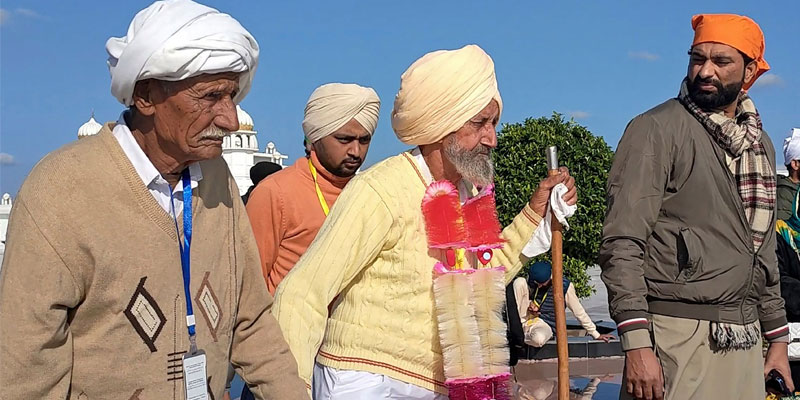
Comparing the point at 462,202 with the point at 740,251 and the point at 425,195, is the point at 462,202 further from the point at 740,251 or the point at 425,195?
the point at 740,251

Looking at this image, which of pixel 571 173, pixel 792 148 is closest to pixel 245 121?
pixel 571 173

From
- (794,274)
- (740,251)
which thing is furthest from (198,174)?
(794,274)

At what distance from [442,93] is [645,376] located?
1.35 meters

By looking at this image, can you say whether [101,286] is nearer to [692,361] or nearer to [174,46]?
[174,46]

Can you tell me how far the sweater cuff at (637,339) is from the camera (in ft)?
10.8

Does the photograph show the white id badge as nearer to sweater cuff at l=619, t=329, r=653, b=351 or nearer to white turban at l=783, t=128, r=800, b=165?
sweater cuff at l=619, t=329, r=653, b=351

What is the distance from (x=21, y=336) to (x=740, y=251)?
271cm

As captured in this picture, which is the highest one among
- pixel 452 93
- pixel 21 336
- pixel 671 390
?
pixel 452 93

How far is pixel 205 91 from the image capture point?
7.35ft

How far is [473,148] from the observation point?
309 cm

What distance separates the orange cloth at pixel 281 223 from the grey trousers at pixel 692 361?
1.65 m

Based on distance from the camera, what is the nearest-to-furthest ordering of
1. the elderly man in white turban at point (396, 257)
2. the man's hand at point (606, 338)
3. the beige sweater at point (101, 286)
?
the beige sweater at point (101, 286) → the elderly man in white turban at point (396, 257) → the man's hand at point (606, 338)

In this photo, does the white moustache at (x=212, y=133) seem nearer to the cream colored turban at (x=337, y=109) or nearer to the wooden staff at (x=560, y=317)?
the wooden staff at (x=560, y=317)

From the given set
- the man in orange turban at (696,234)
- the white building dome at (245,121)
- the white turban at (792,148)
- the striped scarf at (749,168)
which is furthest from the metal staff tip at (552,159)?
the white building dome at (245,121)
